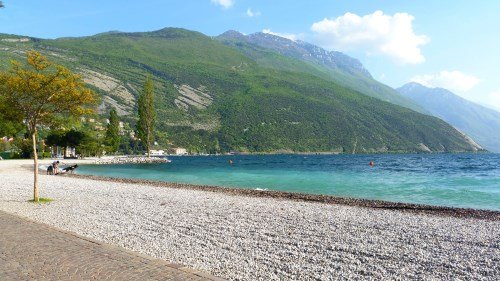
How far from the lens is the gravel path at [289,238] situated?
822 centimetres

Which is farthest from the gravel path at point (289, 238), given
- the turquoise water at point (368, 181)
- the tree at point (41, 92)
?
the turquoise water at point (368, 181)

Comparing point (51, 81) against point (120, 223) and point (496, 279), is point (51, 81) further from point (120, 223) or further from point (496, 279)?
point (496, 279)

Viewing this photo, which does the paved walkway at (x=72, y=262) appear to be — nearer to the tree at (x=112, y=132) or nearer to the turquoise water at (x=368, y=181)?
the turquoise water at (x=368, y=181)

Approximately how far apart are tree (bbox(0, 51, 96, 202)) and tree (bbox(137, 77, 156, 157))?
8535 centimetres

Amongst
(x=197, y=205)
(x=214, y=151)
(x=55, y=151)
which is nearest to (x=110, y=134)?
(x=55, y=151)

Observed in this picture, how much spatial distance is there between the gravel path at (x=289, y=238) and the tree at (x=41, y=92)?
444 centimetres

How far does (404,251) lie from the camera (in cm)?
983

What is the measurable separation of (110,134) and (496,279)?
11278 centimetres

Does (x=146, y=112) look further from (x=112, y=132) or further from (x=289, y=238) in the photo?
(x=289, y=238)

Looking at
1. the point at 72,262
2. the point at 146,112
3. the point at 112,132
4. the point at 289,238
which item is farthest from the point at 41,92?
the point at 112,132

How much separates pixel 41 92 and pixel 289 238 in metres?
13.5

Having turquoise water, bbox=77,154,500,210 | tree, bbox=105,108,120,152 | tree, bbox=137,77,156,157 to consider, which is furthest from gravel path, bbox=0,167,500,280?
tree, bbox=105,108,120,152

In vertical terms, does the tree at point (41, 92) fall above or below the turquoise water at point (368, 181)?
above

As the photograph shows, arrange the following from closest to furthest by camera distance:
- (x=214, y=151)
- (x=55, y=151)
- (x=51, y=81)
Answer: (x=51, y=81)
(x=55, y=151)
(x=214, y=151)
